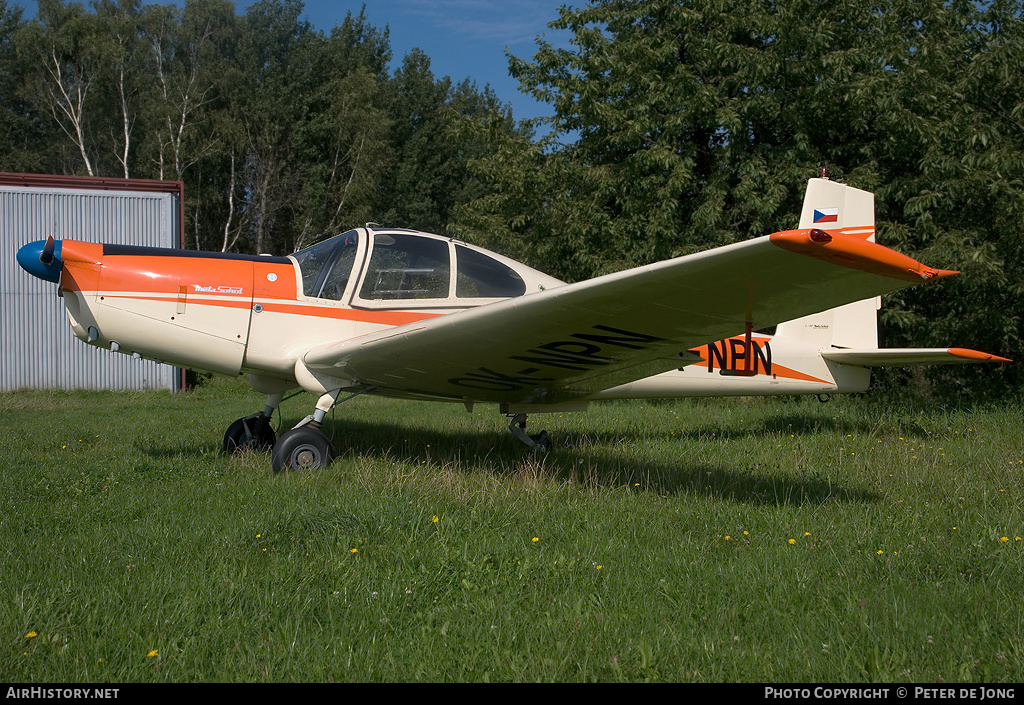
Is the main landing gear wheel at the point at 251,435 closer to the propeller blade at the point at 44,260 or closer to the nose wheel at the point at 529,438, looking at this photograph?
the propeller blade at the point at 44,260

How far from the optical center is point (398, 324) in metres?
6.22

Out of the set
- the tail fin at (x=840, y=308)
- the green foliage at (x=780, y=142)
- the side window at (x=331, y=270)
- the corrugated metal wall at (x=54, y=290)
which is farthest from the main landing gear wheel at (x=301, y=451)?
the corrugated metal wall at (x=54, y=290)

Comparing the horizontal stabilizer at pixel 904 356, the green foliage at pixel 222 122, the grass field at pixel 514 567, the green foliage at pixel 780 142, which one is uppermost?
the green foliage at pixel 222 122

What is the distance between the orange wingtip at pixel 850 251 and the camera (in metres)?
3.03

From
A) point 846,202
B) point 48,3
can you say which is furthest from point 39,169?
point 846,202

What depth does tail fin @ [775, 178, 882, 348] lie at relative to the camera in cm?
785

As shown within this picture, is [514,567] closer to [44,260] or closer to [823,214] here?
[44,260]

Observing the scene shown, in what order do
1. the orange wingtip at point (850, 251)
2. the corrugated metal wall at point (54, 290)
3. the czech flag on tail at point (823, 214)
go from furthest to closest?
the corrugated metal wall at point (54, 290) < the czech flag on tail at point (823, 214) < the orange wingtip at point (850, 251)

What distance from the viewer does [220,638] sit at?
2693 millimetres

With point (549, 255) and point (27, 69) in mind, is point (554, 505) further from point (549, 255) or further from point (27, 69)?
point (27, 69)

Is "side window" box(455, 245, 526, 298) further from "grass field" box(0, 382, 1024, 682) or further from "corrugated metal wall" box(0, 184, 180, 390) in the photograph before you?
"corrugated metal wall" box(0, 184, 180, 390)

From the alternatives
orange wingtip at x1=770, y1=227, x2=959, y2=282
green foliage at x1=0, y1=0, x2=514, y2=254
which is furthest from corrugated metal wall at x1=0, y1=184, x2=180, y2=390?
orange wingtip at x1=770, y1=227, x2=959, y2=282

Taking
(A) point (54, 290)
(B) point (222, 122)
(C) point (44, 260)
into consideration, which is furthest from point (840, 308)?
(B) point (222, 122)

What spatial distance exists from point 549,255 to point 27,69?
33208 mm
